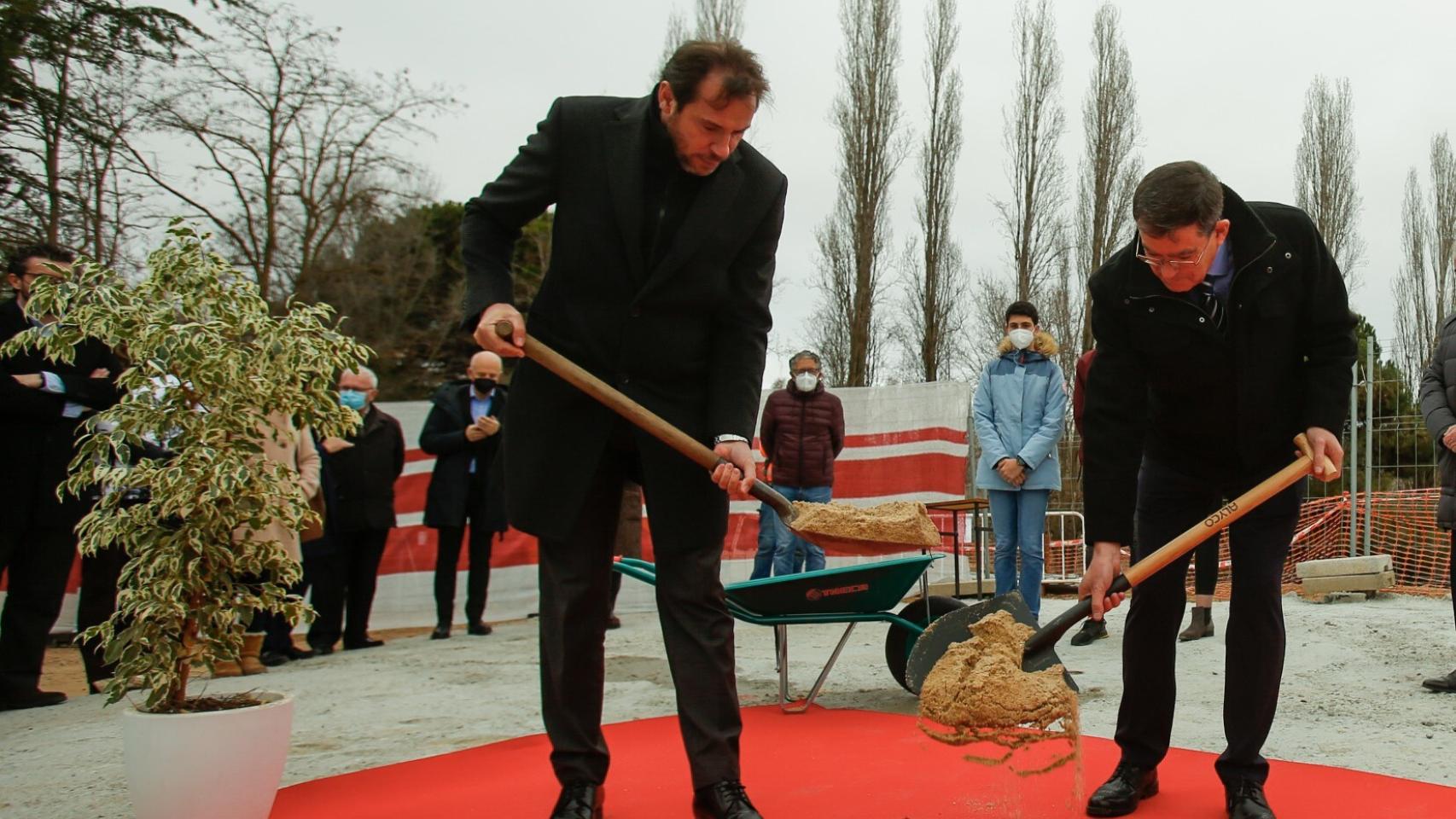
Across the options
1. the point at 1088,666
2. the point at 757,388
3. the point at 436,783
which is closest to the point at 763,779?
the point at 436,783

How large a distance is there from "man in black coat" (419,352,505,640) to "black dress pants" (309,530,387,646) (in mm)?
437

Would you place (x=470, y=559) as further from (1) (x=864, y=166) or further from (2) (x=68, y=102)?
(1) (x=864, y=166)

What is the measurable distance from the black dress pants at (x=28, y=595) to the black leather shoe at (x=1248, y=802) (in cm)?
441

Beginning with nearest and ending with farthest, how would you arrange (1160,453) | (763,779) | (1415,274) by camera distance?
1. (1160,453)
2. (763,779)
3. (1415,274)

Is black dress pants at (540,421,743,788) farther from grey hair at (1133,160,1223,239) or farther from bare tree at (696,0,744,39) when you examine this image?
bare tree at (696,0,744,39)

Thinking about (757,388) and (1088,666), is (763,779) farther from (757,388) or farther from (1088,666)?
(1088,666)

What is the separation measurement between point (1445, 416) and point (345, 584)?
5.94m

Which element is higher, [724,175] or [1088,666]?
[724,175]

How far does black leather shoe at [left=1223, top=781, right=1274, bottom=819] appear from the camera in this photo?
2.52 meters

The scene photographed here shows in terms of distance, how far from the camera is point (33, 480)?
4.58 metres

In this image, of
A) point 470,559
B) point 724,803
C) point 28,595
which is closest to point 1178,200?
point 724,803

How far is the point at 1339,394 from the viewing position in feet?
8.68

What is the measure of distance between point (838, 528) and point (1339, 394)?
65.3 inches

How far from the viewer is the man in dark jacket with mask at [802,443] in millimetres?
7266
